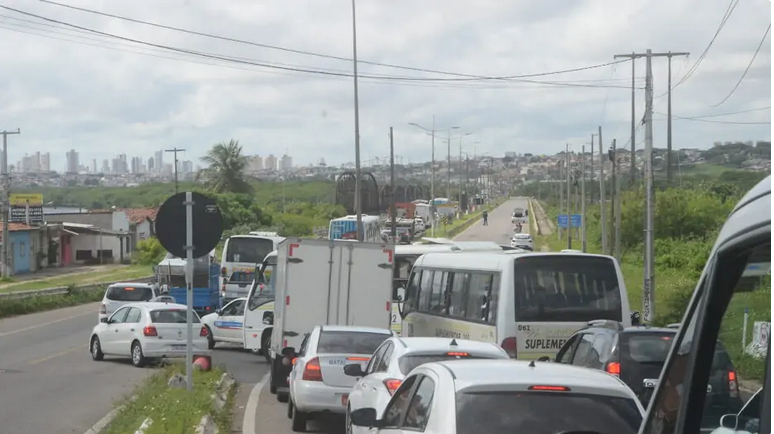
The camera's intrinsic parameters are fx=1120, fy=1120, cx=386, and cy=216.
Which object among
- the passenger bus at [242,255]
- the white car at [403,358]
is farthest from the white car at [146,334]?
the passenger bus at [242,255]

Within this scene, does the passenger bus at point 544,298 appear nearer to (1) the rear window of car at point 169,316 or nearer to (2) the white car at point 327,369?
(2) the white car at point 327,369

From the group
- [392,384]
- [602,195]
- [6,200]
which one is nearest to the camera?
[392,384]

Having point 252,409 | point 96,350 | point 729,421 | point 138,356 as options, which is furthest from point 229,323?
point 729,421

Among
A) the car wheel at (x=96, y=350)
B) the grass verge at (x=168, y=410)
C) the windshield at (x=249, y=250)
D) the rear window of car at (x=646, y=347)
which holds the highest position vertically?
the rear window of car at (x=646, y=347)

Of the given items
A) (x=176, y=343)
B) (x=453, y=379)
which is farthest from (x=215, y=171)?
(x=453, y=379)

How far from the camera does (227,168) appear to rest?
118 meters

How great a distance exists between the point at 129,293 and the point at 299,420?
977 inches

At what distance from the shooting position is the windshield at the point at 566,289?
18625 mm

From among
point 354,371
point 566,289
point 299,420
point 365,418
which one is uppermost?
point 566,289

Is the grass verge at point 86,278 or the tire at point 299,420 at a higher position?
the tire at point 299,420

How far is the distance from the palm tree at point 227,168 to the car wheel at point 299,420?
102m

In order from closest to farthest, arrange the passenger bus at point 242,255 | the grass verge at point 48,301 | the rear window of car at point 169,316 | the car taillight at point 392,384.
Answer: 1. the car taillight at point 392,384
2. the rear window of car at point 169,316
3. the grass verge at point 48,301
4. the passenger bus at point 242,255

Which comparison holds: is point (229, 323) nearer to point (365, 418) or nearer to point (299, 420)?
point (299, 420)

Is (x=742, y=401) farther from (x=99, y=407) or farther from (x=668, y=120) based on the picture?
(x=668, y=120)
